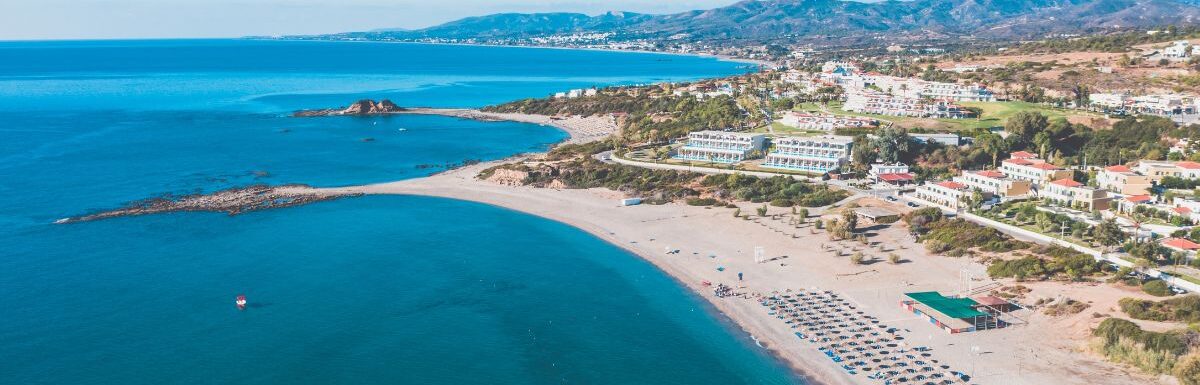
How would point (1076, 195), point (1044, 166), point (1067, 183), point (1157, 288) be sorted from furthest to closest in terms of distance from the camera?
point (1044, 166) < point (1067, 183) < point (1076, 195) < point (1157, 288)

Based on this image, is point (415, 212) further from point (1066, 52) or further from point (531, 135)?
point (1066, 52)

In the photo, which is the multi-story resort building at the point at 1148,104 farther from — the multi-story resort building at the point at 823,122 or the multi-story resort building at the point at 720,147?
the multi-story resort building at the point at 720,147

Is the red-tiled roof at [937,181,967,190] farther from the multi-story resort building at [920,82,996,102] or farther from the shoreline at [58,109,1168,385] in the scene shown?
the multi-story resort building at [920,82,996,102]

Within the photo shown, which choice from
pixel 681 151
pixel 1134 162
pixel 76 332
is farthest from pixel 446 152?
pixel 1134 162

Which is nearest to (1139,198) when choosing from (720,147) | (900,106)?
(720,147)

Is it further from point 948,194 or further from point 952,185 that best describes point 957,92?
point 948,194

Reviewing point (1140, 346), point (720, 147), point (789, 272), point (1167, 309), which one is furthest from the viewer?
point (720, 147)
